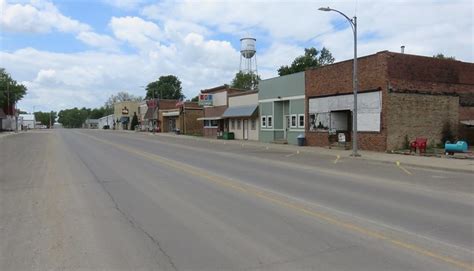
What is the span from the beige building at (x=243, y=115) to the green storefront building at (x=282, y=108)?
60.2 inches

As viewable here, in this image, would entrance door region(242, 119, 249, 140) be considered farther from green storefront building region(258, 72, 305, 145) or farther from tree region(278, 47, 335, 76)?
tree region(278, 47, 335, 76)

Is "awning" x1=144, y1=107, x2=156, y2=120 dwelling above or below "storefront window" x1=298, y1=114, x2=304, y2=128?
above

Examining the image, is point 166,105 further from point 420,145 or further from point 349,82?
point 420,145

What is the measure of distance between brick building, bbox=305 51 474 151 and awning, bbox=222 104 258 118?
39.8 ft

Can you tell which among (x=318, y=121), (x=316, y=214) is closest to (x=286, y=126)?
(x=318, y=121)

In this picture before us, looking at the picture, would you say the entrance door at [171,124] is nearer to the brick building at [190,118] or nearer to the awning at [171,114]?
the awning at [171,114]

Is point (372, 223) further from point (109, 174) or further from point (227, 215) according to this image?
point (109, 174)

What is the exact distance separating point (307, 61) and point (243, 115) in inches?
1320

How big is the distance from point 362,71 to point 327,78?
4.03m

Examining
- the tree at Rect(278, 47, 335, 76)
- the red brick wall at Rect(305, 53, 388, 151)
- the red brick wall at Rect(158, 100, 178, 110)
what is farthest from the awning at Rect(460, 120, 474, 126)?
the red brick wall at Rect(158, 100, 178, 110)

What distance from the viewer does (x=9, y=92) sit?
9506cm

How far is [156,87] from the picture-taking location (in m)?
143

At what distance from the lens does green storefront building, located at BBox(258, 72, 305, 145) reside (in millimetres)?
36750

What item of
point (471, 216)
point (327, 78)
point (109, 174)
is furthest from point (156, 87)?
point (471, 216)
